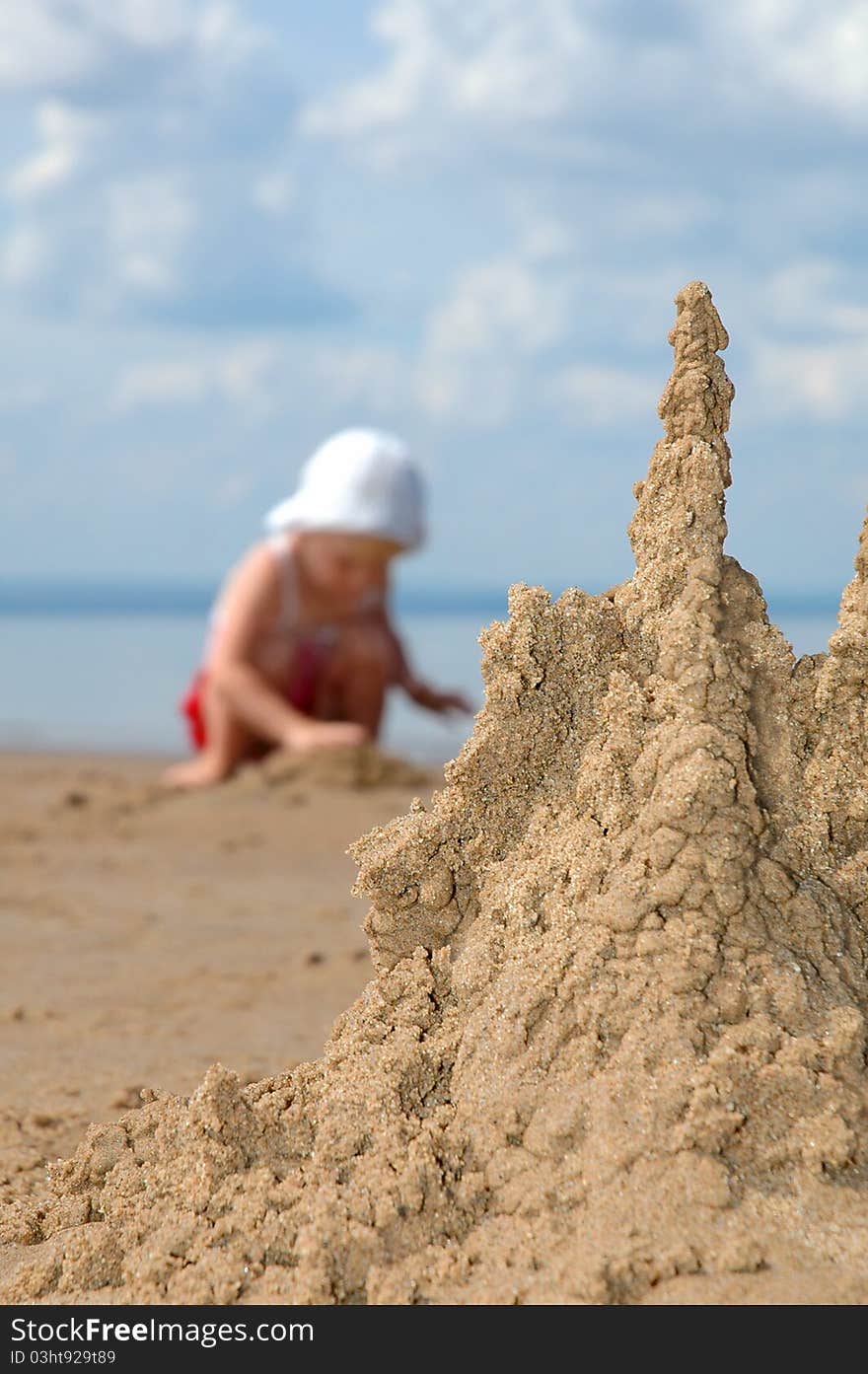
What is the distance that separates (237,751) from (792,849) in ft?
20.6

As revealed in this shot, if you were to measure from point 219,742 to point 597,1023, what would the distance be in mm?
6325

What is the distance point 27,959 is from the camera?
397 centimetres

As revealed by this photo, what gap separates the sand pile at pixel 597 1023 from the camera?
5.19 feet

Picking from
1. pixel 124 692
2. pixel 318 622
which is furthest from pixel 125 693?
pixel 318 622

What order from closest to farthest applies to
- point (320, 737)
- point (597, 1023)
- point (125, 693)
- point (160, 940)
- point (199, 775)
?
point (597, 1023)
point (160, 940)
point (320, 737)
point (199, 775)
point (125, 693)

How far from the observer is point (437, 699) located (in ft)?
26.0

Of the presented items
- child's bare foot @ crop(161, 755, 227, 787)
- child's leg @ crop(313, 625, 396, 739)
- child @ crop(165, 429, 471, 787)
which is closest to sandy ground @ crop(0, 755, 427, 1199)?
child's bare foot @ crop(161, 755, 227, 787)

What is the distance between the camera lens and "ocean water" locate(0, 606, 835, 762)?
1184 cm

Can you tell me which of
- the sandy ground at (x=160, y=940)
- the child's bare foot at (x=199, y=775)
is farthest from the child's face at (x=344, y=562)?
the sandy ground at (x=160, y=940)

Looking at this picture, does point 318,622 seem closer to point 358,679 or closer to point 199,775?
point 358,679

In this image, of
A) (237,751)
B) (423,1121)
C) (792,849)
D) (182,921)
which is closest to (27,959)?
(182,921)

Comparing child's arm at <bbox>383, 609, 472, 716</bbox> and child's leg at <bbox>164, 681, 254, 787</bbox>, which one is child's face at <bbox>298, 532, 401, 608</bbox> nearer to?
child's arm at <bbox>383, 609, 472, 716</bbox>
